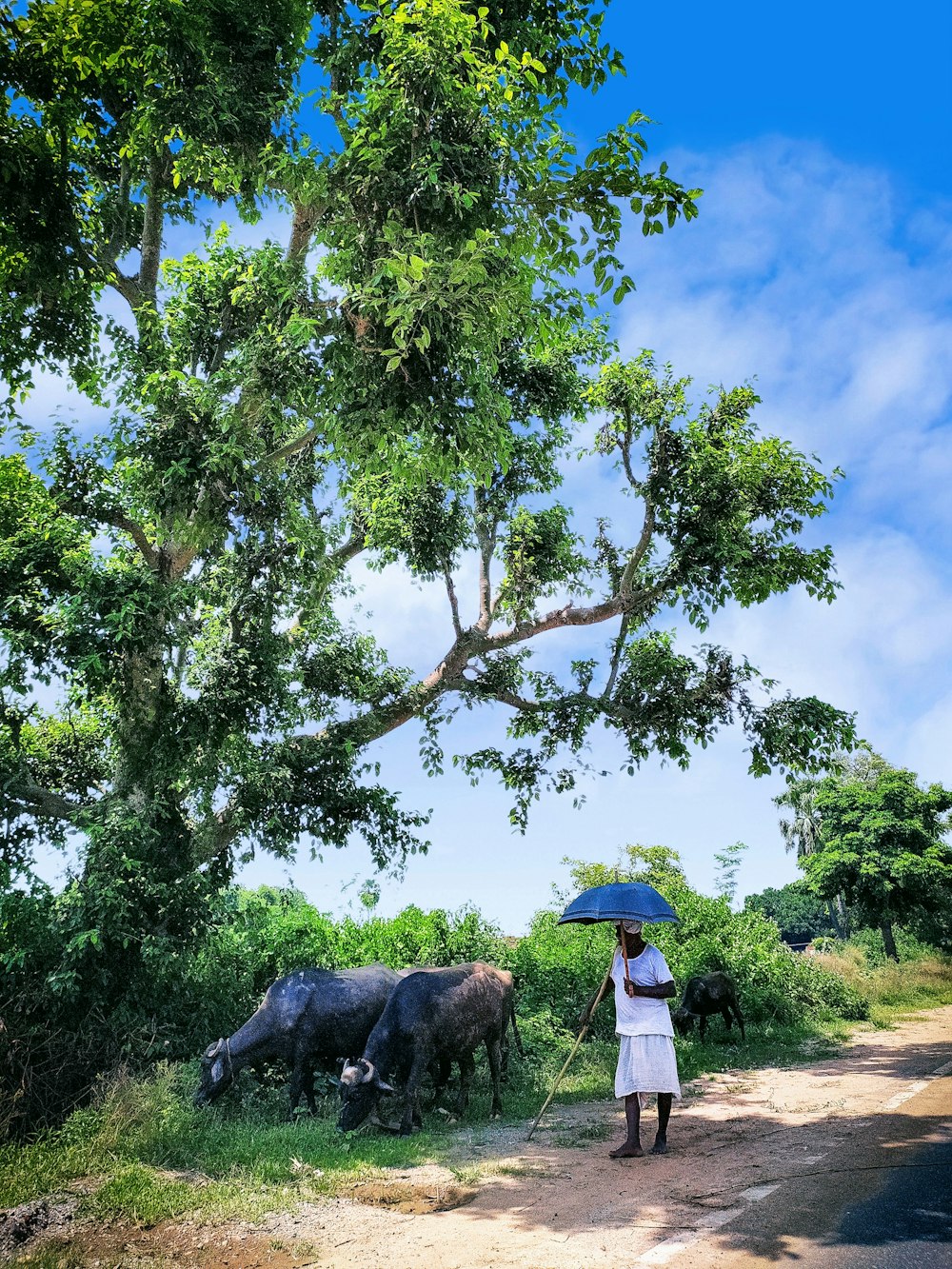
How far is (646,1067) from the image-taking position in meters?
7.91

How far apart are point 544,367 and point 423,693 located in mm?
7015

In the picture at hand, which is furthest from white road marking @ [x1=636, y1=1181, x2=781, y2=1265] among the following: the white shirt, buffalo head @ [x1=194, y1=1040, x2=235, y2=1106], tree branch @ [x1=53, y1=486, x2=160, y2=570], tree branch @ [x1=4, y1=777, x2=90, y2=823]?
tree branch @ [x1=53, y1=486, x2=160, y2=570]

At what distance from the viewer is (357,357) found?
8820mm

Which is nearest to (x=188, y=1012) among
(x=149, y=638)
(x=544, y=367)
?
(x=149, y=638)

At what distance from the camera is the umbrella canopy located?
793 cm

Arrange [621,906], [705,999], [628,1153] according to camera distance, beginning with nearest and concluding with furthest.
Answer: [628,1153] < [621,906] < [705,999]

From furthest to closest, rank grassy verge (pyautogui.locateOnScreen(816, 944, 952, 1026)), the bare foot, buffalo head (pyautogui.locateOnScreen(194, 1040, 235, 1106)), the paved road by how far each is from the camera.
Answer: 1. grassy verge (pyautogui.locateOnScreen(816, 944, 952, 1026))
2. buffalo head (pyautogui.locateOnScreen(194, 1040, 235, 1106))
3. the bare foot
4. the paved road

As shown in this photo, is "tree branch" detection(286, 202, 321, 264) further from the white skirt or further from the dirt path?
the dirt path

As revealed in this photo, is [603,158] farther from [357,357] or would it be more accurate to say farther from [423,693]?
[423,693]

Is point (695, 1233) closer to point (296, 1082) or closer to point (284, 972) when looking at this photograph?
point (296, 1082)

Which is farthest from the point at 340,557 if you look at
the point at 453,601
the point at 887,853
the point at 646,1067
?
the point at 887,853

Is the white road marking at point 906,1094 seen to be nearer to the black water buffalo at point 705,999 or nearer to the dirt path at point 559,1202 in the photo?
the dirt path at point 559,1202

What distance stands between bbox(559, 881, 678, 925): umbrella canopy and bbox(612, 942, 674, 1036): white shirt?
460 mm

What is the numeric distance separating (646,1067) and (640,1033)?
0.30 metres
